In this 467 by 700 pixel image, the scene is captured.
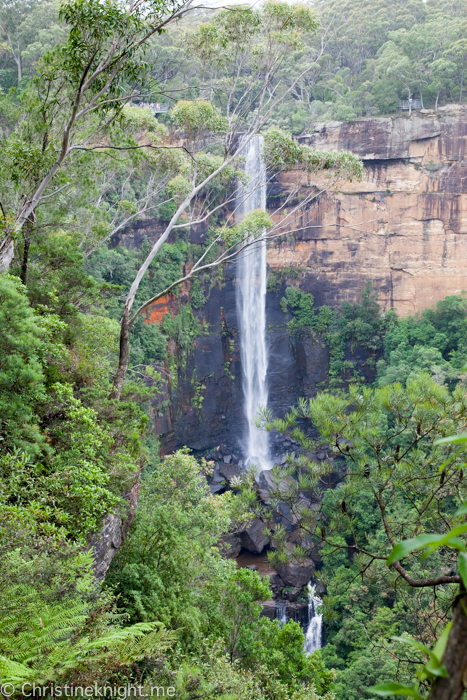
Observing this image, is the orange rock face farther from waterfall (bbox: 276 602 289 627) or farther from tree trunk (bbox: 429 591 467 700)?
tree trunk (bbox: 429 591 467 700)

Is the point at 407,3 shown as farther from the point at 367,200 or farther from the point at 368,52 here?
the point at 367,200

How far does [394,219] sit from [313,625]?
16.4 metres

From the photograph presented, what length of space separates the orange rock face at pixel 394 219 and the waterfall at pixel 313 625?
12.8 m

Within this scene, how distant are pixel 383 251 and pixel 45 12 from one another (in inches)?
666

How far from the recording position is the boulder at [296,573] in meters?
14.3

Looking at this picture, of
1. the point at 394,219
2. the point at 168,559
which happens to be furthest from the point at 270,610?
the point at 394,219

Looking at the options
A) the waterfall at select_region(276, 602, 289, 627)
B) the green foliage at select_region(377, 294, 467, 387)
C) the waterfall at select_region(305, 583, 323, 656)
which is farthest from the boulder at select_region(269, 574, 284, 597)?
the green foliage at select_region(377, 294, 467, 387)

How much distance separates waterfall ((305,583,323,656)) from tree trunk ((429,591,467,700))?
1454cm

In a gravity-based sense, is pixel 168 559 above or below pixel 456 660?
below

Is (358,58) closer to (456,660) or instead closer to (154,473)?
(154,473)

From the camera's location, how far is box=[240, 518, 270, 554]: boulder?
15.7 meters

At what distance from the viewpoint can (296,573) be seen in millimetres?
14469

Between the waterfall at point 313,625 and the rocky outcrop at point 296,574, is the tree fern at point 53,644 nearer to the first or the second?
the waterfall at point 313,625

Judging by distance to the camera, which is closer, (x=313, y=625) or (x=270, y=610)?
(x=270, y=610)
